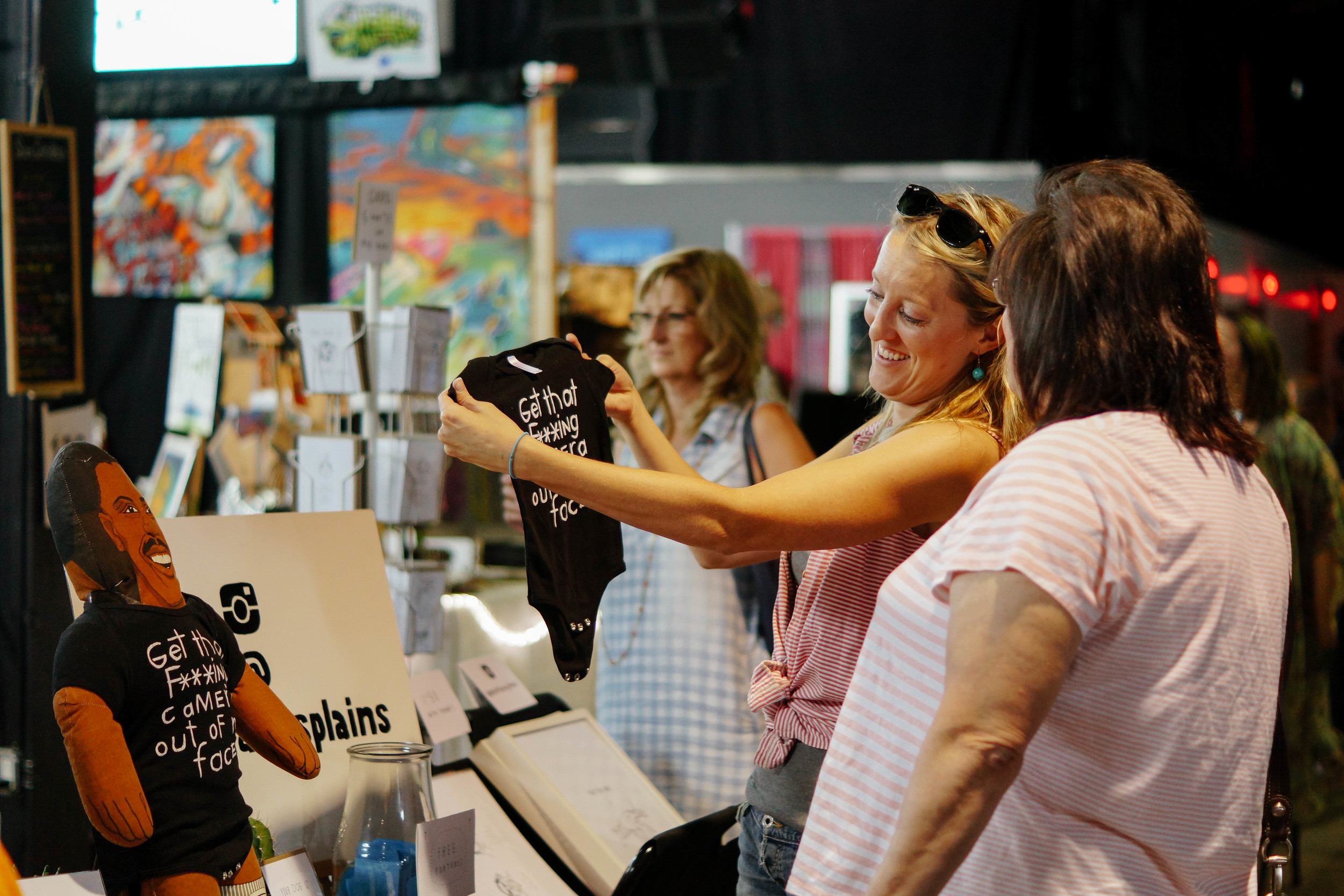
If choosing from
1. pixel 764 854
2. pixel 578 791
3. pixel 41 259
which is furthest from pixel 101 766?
pixel 41 259

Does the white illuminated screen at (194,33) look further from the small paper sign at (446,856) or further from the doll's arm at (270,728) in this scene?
the small paper sign at (446,856)

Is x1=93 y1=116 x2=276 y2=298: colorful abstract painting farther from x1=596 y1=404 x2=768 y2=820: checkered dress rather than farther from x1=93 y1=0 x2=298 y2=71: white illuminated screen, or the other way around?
x1=596 y1=404 x2=768 y2=820: checkered dress

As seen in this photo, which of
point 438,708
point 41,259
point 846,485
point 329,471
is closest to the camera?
point 846,485

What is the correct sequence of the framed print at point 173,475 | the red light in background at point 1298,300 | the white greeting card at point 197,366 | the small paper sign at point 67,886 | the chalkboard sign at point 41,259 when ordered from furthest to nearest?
the red light in background at point 1298,300 → the white greeting card at point 197,366 → the framed print at point 173,475 → the chalkboard sign at point 41,259 → the small paper sign at point 67,886

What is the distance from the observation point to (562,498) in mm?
1806

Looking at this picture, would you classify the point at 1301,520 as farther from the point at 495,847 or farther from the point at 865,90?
the point at 865,90

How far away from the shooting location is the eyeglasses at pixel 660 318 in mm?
2691

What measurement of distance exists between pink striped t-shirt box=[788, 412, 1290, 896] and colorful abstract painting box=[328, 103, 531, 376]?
431 cm

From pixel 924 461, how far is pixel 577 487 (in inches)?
17.5

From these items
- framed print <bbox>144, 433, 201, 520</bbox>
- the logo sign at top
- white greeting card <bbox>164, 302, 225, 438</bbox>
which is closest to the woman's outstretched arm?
the logo sign at top

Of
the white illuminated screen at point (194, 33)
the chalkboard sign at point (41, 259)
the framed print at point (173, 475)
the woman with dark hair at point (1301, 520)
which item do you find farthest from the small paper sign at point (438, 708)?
the woman with dark hair at point (1301, 520)

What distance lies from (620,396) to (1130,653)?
1.03 meters

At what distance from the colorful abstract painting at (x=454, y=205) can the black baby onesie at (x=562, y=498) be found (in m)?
3.48

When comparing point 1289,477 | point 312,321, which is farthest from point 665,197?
point 312,321
